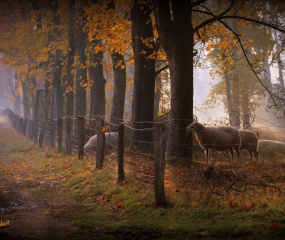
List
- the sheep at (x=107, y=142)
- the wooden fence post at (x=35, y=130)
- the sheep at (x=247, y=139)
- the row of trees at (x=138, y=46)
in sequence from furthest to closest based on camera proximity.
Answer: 1. the wooden fence post at (x=35, y=130)
2. the sheep at (x=107, y=142)
3. the sheep at (x=247, y=139)
4. the row of trees at (x=138, y=46)

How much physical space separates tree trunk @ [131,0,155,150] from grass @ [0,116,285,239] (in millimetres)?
3221

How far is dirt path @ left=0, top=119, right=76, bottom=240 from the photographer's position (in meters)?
6.10

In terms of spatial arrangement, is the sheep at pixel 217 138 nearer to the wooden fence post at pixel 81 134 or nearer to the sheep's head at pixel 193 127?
the sheep's head at pixel 193 127

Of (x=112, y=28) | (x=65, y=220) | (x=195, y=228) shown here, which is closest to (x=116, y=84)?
(x=112, y=28)

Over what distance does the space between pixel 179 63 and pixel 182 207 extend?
472cm

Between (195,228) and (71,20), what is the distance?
1797cm

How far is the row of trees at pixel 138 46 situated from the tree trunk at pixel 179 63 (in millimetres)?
28

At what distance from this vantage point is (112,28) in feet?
48.6

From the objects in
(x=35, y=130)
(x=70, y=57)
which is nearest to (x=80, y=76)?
(x=70, y=57)

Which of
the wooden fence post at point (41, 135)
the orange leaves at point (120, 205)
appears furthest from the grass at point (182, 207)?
the wooden fence post at point (41, 135)

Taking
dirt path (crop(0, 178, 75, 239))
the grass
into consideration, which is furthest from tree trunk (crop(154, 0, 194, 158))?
dirt path (crop(0, 178, 75, 239))

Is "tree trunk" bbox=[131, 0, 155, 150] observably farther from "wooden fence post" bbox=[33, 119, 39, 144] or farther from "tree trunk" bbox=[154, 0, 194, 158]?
"wooden fence post" bbox=[33, 119, 39, 144]

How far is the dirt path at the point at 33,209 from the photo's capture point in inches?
240

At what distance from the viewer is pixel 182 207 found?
707 centimetres
